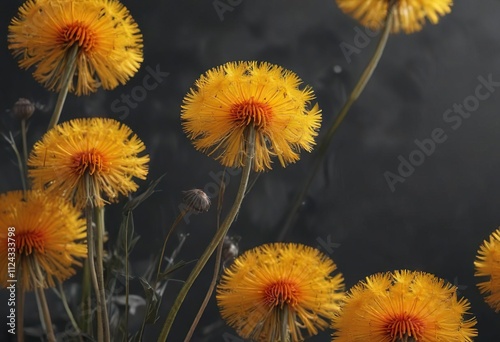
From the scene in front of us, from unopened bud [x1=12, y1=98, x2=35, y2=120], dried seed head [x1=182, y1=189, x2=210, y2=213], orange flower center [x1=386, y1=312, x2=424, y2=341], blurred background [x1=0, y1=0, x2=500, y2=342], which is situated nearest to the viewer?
orange flower center [x1=386, y1=312, x2=424, y2=341]

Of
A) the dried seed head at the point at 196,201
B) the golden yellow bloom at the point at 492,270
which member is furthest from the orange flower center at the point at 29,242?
the golden yellow bloom at the point at 492,270

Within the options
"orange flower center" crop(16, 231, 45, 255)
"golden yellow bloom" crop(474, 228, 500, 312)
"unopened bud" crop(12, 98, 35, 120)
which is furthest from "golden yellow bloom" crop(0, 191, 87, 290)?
"golden yellow bloom" crop(474, 228, 500, 312)

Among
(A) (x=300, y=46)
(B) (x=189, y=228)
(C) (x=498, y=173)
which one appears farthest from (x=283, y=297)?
(C) (x=498, y=173)

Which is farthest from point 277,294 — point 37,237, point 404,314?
point 37,237

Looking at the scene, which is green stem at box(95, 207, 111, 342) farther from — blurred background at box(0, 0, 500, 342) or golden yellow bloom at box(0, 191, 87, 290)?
blurred background at box(0, 0, 500, 342)

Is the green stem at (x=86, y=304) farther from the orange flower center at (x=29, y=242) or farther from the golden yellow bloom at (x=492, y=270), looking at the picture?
the golden yellow bloom at (x=492, y=270)

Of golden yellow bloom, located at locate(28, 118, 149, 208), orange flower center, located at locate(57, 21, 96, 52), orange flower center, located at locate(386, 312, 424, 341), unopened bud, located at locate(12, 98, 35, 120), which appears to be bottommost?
unopened bud, located at locate(12, 98, 35, 120)

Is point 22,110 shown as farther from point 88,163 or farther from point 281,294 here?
point 281,294
